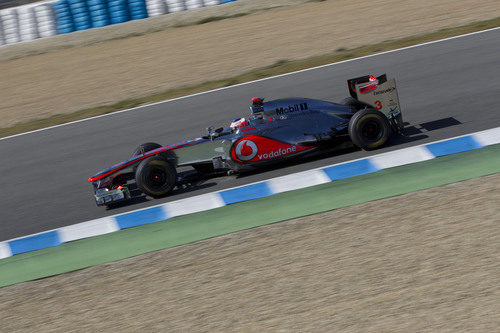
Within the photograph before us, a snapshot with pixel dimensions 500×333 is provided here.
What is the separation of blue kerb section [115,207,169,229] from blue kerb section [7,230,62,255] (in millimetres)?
785

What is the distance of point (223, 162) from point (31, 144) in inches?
207

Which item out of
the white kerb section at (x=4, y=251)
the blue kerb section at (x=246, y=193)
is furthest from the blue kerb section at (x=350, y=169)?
the white kerb section at (x=4, y=251)

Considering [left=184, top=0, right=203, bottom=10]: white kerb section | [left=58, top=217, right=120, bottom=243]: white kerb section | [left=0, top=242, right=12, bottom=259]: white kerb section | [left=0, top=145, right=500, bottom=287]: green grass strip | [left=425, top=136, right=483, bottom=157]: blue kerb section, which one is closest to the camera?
[left=0, top=145, right=500, bottom=287]: green grass strip

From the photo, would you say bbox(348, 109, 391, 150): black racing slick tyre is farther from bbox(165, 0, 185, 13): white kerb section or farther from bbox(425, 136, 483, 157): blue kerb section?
bbox(165, 0, 185, 13): white kerb section

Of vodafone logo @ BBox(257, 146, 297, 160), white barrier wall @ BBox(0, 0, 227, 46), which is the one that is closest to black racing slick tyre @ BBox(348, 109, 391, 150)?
vodafone logo @ BBox(257, 146, 297, 160)

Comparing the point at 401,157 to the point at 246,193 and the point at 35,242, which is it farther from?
the point at 35,242

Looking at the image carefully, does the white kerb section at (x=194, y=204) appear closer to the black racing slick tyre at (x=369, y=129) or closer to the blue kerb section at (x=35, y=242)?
the blue kerb section at (x=35, y=242)

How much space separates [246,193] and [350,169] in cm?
136

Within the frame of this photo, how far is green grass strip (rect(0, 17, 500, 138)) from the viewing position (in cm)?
1389

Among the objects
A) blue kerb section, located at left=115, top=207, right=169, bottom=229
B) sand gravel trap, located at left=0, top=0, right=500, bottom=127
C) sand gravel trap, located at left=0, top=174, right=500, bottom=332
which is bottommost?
sand gravel trap, located at left=0, top=174, right=500, bottom=332

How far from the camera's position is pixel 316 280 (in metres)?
5.96

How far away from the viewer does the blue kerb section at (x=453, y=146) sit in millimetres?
8594

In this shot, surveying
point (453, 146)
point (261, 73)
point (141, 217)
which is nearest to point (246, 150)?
point (141, 217)

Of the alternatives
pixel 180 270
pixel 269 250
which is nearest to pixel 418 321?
pixel 269 250
